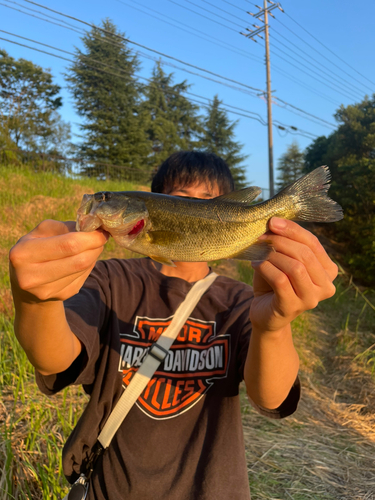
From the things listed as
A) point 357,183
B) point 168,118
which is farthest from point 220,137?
point 357,183

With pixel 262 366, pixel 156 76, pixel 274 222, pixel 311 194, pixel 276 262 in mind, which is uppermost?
pixel 156 76

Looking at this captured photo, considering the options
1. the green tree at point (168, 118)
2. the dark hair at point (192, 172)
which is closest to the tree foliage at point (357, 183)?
the dark hair at point (192, 172)

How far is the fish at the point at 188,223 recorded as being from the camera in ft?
5.06

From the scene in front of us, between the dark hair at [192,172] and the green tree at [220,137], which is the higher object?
the green tree at [220,137]

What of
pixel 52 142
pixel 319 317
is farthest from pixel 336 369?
pixel 52 142

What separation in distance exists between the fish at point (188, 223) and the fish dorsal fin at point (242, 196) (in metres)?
0.03

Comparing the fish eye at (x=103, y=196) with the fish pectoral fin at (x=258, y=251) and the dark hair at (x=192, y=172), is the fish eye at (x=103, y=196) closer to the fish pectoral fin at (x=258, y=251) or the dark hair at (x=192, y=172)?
the fish pectoral fin at (x=258, y=251)

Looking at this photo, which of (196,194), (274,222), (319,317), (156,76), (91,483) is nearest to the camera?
(274,222)

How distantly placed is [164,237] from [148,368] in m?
0.79

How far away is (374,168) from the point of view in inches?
376

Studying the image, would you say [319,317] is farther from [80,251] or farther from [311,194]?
[80,251]

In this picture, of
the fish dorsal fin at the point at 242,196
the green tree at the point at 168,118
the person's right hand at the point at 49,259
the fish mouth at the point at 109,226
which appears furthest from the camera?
the green tree at the point at 168,118

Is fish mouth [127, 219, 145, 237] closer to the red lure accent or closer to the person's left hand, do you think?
the red lure accent

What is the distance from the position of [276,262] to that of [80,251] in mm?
836
